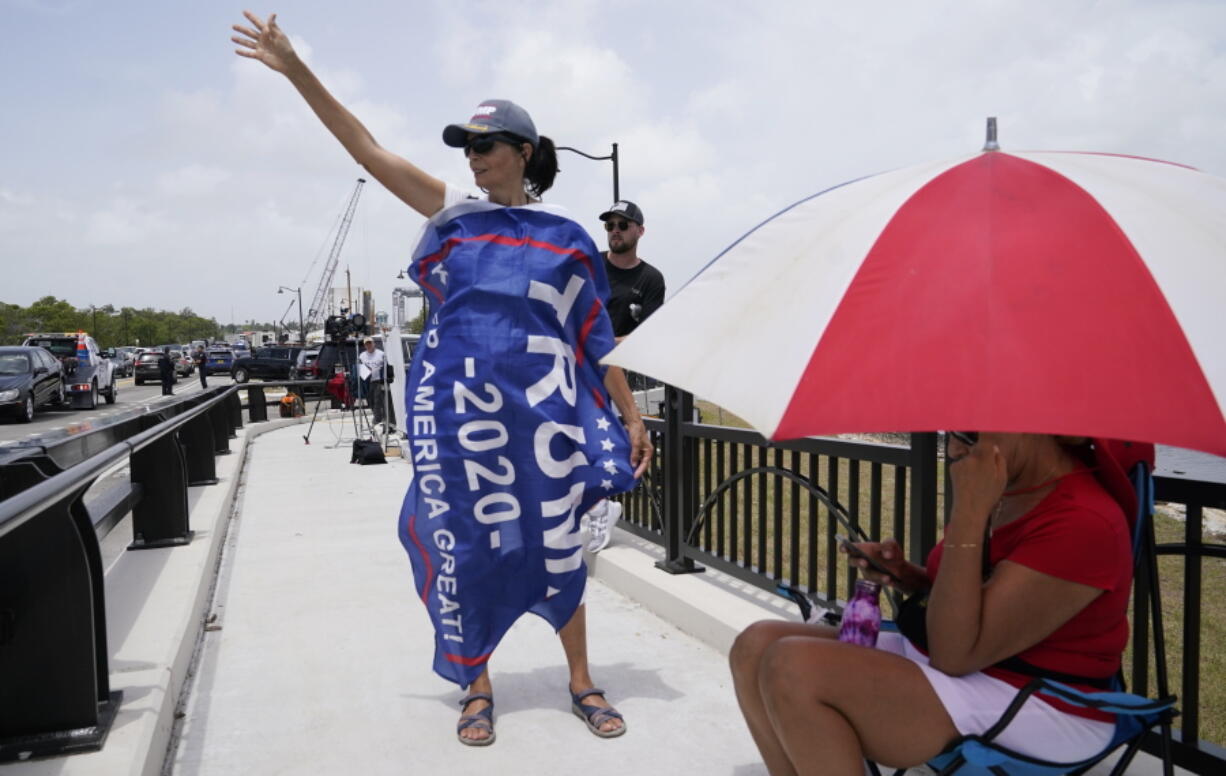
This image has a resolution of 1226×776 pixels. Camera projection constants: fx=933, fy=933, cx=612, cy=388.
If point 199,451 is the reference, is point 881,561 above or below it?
above

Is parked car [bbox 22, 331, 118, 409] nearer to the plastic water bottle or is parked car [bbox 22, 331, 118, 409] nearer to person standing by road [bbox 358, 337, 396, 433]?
person standing by road [bbox 358, 337, 396, 433]

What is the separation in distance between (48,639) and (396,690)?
1320mm

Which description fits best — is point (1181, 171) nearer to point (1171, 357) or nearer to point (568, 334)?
point (1171, 357)

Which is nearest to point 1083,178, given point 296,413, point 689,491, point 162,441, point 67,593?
point 67,593

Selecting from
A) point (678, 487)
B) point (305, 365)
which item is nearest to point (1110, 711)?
point (678, 487)

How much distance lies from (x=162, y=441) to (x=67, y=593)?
2.58 metres

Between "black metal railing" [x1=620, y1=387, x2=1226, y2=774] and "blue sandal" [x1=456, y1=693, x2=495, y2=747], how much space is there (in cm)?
125

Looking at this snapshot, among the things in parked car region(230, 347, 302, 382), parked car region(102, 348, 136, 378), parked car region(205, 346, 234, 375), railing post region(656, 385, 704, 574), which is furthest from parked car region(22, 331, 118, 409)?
parked car region(102, 348, 136, 378)

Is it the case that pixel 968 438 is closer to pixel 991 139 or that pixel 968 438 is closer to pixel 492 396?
pixel 991 139

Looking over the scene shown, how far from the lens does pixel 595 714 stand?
3.06m

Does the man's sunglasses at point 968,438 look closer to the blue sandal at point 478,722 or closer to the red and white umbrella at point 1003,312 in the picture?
the red and white umbrella at point 1003,312

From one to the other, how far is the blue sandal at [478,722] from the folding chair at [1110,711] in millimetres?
1401

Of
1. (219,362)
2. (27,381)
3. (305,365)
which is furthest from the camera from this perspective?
(219,362)

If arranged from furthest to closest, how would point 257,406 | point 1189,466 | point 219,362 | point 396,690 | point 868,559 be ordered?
point 219,362, point 257,406, point 396,690, point 1189,466, point 868,559
